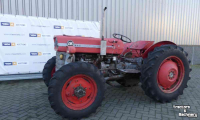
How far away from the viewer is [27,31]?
5504mm

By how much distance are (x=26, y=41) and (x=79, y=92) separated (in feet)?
11.8

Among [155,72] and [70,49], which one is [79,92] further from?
[155,72]

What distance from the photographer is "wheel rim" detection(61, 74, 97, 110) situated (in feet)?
9.42

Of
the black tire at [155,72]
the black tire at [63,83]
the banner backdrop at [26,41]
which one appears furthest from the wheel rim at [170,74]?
→ the banner backdrop at [26,41]

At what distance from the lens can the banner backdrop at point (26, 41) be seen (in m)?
5.27

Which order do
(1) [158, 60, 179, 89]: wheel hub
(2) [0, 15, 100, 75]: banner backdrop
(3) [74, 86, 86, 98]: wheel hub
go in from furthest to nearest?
(2) [0, 15, 100, 75]: banner backdrop → (1) [158, 60, 179, 89]: wheel hub → (3) [74, 86, 86, 98]: wheel hub

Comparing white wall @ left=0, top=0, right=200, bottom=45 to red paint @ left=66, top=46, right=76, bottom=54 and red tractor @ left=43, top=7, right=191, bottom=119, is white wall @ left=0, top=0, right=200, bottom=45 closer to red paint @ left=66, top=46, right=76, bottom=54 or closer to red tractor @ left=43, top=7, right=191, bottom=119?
red tractor @ left=43, top=7, right=191, bottom=119

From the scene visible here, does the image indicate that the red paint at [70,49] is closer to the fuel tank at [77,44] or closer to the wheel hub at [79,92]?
the fuel tank at [77,44]

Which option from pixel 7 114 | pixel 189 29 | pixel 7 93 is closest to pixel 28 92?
pixel 7 93

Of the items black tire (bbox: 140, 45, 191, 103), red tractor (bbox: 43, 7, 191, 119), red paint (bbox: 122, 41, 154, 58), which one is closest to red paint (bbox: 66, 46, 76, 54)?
red tractor (bbox: 43, 7, 191, 119)

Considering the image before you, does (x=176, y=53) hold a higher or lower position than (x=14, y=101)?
higher

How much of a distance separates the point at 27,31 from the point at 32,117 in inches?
136

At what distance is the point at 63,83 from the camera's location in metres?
2.74

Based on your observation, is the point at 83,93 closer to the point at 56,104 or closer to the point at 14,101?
the point at 56,104
